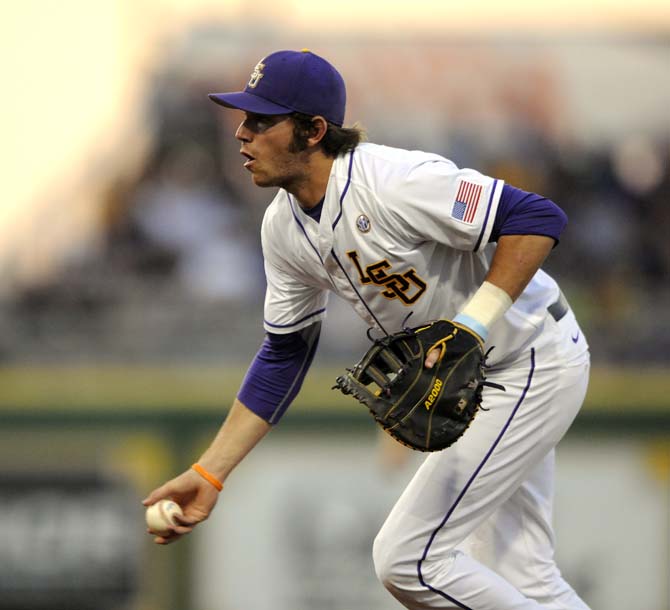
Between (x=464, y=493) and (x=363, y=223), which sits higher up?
(x=363, y=223)

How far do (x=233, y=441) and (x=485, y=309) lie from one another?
1025 millimetres

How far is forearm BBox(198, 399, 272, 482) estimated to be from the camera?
13.4 ft

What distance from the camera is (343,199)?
12.3ft

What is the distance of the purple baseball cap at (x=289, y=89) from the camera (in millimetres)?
3713

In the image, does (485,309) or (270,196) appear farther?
(270,196)

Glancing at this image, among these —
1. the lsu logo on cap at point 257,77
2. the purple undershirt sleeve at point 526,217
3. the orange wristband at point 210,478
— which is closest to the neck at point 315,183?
the lsu logo on cap at point 257,77

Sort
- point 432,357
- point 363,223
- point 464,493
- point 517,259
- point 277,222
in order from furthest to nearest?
point 277,222 < point 464,493 < point 363,223 < point 517,259 < point 432,357

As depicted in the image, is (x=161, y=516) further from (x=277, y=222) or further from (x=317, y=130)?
(x=317, y=130)

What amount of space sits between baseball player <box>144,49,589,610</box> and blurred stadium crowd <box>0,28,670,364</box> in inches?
144

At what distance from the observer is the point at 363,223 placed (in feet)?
12.2

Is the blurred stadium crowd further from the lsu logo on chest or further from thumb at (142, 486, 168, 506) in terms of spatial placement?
the lsu logo on chest

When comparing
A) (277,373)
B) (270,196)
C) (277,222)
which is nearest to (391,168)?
(277,222)

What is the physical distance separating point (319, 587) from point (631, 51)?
221 inches

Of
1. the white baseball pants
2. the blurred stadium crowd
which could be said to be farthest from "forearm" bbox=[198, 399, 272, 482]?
the blurred stadium crowd
